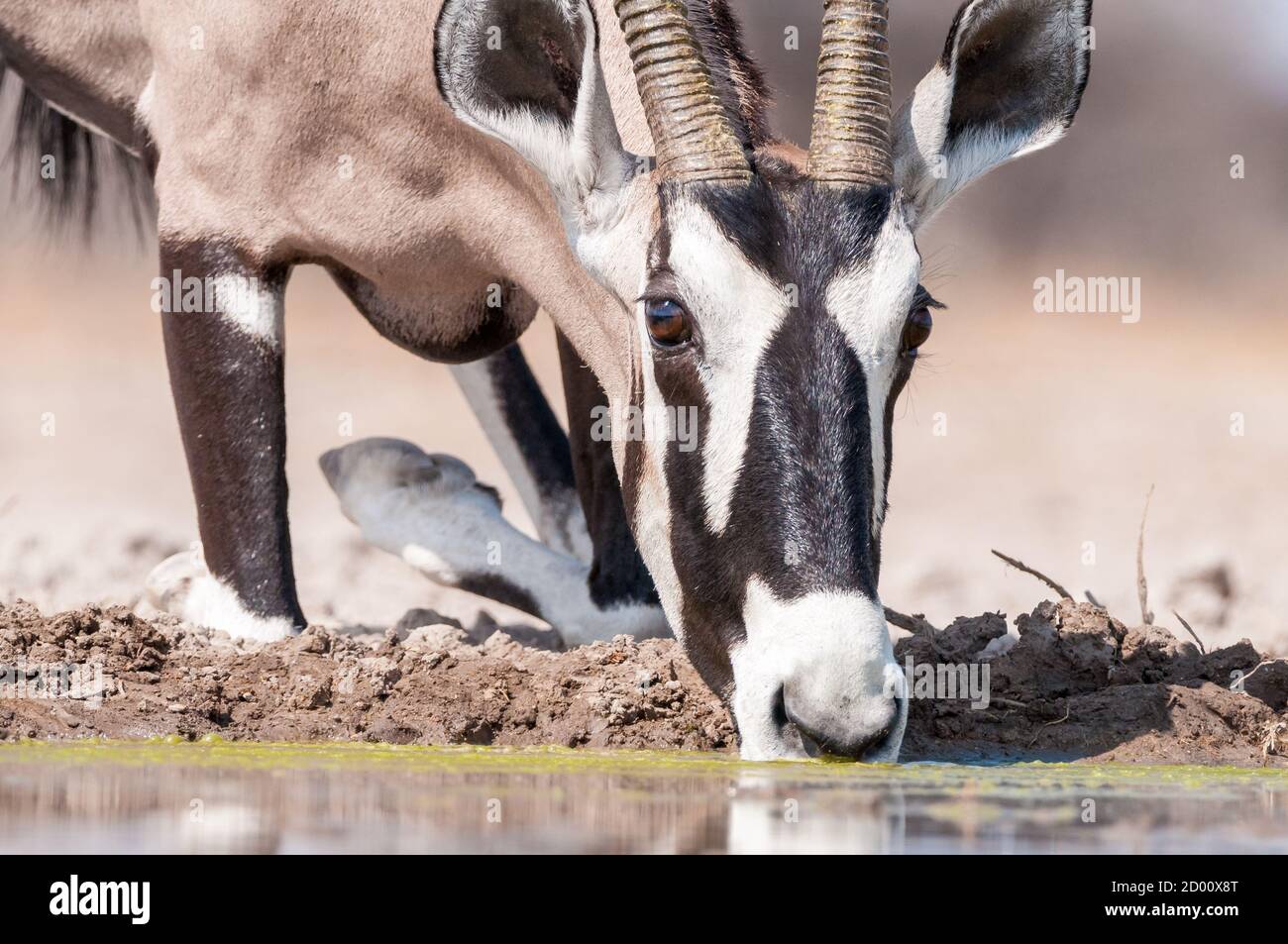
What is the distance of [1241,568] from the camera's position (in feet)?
29.9

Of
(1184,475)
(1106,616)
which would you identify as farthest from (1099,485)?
(1106,616)

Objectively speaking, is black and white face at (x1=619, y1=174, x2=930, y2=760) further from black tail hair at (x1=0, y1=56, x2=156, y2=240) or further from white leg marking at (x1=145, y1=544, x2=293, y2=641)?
black tail hair at (x1=0, y1=56, x2=156, y2=240)

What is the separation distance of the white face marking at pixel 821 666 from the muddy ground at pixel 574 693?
2.63 feet

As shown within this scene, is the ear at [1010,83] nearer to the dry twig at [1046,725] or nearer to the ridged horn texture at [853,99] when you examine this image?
the ridged horn texture at [853,99]

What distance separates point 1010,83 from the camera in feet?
19.1

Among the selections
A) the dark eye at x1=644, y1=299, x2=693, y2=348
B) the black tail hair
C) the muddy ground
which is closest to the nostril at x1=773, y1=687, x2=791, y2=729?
the muddy ground

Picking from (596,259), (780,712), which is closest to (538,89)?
(596,259)

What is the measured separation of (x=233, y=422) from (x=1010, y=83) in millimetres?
2714

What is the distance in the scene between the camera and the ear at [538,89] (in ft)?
17.6

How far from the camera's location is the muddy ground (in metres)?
5.28

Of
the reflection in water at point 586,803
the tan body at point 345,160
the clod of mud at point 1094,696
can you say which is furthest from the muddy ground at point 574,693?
the tan body at point 345,160

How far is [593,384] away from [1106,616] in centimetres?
222
